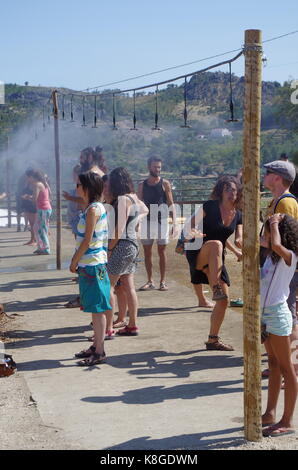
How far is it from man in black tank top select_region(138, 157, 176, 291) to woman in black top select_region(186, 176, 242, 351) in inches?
102

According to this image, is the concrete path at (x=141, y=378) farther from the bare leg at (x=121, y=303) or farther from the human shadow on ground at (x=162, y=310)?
the bare leg at (x=121, y=303)

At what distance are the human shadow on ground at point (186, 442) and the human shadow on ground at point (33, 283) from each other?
19.5 ft

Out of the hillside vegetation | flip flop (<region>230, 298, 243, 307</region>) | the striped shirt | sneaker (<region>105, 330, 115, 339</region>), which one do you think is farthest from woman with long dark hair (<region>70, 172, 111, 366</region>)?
the hillside vegetation

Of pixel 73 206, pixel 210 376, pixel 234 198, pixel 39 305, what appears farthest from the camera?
pixel 73 206

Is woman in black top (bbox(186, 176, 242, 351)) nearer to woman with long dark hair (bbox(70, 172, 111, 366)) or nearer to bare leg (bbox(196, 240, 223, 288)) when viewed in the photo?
bare leg (bbox(196, 240, 223, 288))

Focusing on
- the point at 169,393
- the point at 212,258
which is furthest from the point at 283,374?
the point at 212,258

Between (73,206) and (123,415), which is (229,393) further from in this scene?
(73,206)

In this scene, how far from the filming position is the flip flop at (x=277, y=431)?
454cm

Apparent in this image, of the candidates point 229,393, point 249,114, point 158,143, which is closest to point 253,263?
point 249,114

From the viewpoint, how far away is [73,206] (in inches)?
441

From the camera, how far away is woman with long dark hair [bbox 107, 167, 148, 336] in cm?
711

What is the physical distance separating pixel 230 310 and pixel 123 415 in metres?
3.65

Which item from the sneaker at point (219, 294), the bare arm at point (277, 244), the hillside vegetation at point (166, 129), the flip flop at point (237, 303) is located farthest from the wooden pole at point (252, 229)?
the hillside vegetation at point (166, 129)

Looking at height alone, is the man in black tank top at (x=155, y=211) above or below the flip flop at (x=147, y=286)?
above
